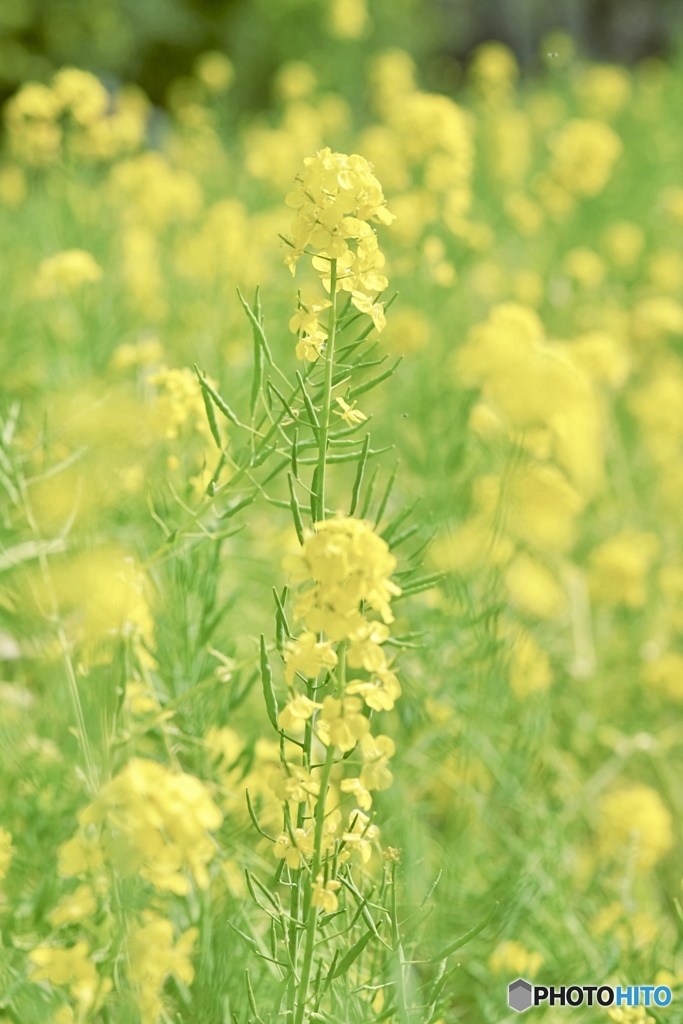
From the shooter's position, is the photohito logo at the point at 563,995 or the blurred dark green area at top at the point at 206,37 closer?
the photohito logo at the point at 563,995

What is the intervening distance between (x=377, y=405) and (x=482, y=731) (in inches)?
33.7

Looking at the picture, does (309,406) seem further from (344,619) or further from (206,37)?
(206,37)

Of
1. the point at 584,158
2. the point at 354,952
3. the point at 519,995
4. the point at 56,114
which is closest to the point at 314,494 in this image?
the point at 354,952

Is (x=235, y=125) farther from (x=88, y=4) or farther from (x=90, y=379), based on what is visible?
(x=90, y=379)

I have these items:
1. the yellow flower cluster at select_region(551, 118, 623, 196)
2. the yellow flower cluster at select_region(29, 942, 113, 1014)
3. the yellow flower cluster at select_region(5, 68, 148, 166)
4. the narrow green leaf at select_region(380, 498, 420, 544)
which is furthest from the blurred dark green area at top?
the yellow flower cluster at select_region(29, 942, 113, 1014)

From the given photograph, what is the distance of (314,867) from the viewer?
2.28 ft

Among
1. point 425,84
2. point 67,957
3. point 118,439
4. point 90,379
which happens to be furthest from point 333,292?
point 425,84

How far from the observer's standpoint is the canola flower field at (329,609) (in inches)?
28.8

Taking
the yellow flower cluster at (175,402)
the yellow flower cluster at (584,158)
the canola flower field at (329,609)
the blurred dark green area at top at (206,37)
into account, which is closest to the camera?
the canola flower field at (329,609)

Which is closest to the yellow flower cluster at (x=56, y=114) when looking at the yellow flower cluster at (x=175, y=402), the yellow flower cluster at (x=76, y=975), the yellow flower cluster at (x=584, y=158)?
the yellow flower cluster at (x=584, y=158)

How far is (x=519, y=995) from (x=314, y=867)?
1.39ft

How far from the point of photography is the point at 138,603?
2.91 ft

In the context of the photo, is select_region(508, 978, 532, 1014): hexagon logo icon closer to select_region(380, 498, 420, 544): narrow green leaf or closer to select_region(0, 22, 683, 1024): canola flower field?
select_region(0, 22, 683, 1024): canola flower field

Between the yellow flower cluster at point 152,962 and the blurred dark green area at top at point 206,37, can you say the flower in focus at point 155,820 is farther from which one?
the blurred dark green area at top at point 206,37
